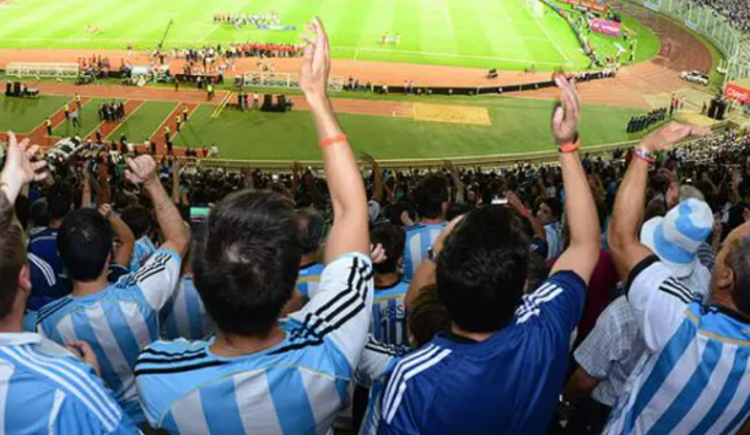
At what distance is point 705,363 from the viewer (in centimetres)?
347

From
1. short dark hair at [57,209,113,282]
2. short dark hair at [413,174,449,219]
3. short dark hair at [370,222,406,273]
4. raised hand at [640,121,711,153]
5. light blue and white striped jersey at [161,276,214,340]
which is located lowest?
light blue and white striped jersey at [161,276,214,340]

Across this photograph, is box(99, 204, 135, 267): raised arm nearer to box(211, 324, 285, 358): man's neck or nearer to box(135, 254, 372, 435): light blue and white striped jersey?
box(135, 254, 372, 435): light blue and white striped jersey

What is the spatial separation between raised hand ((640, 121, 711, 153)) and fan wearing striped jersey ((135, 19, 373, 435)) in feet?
7.16

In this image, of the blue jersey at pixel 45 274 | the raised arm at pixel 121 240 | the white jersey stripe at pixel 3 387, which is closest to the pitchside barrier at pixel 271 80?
the blue jersey at pixel 45 274

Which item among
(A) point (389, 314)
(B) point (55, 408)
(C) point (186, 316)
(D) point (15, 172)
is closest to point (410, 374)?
(B) point (55, 408)

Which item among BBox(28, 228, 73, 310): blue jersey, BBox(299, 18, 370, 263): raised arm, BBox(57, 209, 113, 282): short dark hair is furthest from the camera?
BBox(28, 228, 73, 310): blue jersey

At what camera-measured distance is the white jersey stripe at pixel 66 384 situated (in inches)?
115

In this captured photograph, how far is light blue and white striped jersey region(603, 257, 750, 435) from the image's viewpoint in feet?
11.4

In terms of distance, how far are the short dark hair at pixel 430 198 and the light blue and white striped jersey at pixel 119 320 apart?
3.32m

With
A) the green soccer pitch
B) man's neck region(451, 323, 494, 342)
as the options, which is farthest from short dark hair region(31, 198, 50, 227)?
the green soccer pitch

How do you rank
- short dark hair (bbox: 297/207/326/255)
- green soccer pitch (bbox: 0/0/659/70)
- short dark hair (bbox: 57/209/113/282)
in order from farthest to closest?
green soccer pitch (bbox: 0/0/659/70) → short dark hair (bbox: 297/207/326/255) → short dark hair (bbox: 57/209/113/282)

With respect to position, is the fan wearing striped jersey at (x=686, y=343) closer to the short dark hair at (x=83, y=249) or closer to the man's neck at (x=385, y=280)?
the man's neck at (x=385, y=280)

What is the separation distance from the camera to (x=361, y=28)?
155 feet

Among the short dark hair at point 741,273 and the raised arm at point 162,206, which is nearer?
the short dark hair at point 741,273
